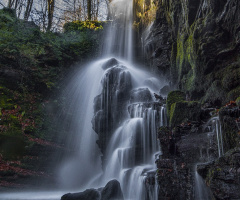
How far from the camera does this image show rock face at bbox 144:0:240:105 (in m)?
8.59

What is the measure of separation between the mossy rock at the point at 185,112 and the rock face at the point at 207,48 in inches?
60.7

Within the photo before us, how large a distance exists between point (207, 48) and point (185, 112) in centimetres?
369

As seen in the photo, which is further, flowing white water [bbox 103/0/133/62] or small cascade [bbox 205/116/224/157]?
flowing white water [bbox 103/0/133/62]

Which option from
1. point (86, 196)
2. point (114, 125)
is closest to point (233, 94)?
point (114, 125)

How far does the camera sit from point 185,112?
8250 mm

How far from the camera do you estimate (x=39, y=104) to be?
45.7 ft

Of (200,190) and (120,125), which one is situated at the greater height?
(120,125)

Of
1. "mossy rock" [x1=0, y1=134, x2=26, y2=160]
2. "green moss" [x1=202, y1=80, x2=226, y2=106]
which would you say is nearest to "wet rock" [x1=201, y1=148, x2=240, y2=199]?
"green moss" [x1=202, y1=80, x2=226, y2=106]

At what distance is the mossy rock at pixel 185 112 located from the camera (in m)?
8.01

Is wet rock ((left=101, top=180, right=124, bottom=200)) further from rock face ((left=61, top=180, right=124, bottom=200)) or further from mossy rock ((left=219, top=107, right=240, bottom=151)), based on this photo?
mossy rock ((left=219, top=107, right=240, bottom=151))

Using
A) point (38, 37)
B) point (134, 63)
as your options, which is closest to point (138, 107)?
point (134, 63)

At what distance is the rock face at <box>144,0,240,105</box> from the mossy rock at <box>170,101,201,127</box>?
1.54 meters

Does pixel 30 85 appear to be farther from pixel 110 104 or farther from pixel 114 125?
pixel 114 125

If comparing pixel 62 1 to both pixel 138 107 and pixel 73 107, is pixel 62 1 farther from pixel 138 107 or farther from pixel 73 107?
pixel 138 107
